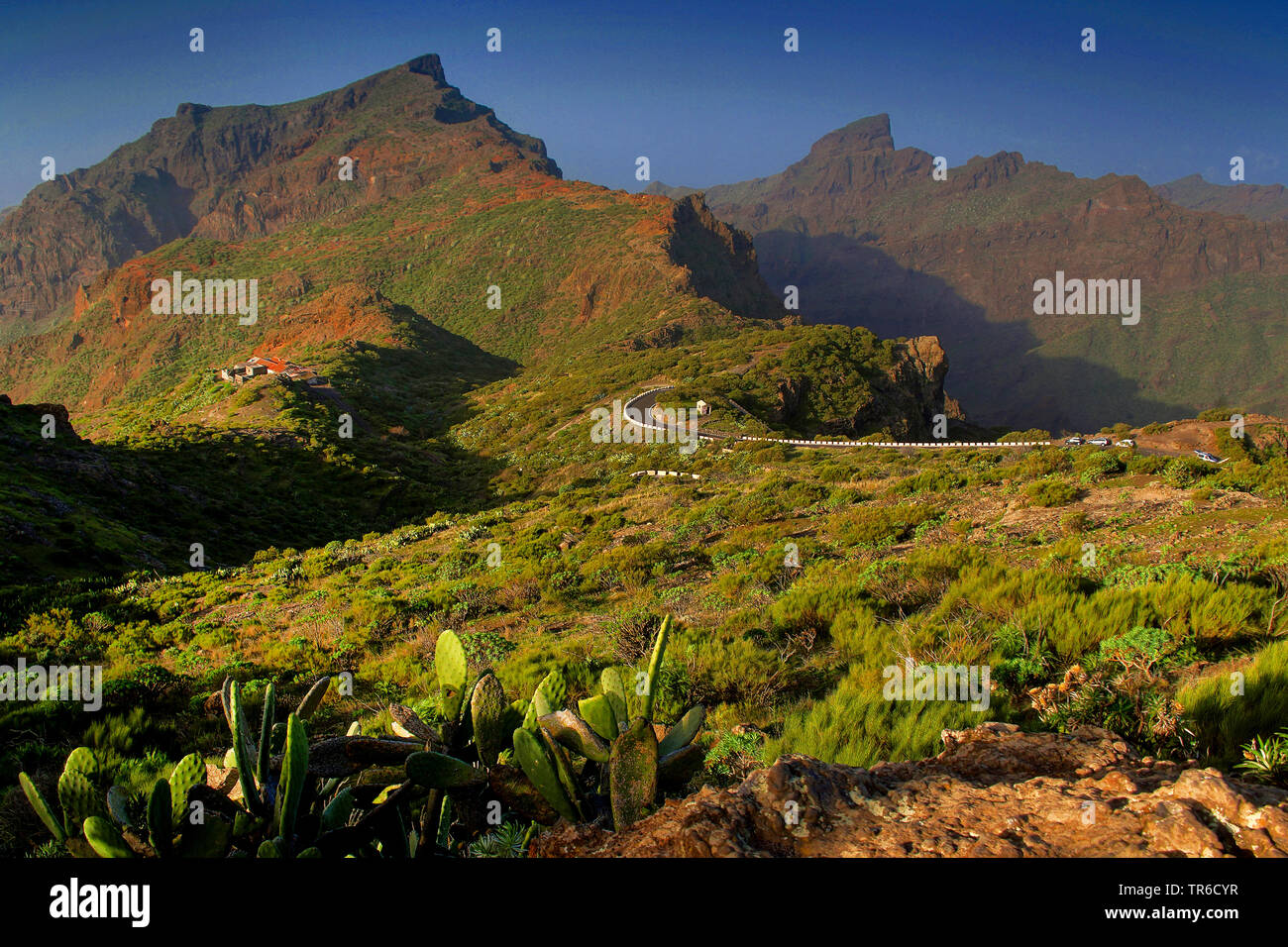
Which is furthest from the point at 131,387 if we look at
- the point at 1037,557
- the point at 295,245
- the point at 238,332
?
the point at 1037,557

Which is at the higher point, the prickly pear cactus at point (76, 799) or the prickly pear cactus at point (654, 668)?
the prickly pear cactus at point (654, 668)

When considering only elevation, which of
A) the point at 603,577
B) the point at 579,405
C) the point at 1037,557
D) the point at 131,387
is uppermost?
the point at 131,387

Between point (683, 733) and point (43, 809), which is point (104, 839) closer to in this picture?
point (43, 809)

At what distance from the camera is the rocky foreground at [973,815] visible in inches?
67.5

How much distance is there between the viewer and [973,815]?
2.01 metres

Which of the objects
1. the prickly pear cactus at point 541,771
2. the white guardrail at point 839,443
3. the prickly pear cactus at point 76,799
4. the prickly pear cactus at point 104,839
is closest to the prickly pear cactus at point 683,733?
the prickly pear cactus at point 541,771

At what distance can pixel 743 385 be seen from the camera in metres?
47.4

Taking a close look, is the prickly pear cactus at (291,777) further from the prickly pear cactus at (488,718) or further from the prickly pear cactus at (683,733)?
the prickly pear cactus at (683,733)

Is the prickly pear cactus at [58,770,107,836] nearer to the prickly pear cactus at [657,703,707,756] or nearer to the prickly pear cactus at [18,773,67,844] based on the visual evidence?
the prickly pear cactus at [18,773,67,844]

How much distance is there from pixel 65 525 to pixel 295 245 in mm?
139965

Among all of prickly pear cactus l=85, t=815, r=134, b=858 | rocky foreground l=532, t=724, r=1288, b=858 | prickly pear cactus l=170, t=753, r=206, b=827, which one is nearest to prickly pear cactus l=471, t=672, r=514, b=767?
rocky foreground l=532, t=724, r=1288, b=858
